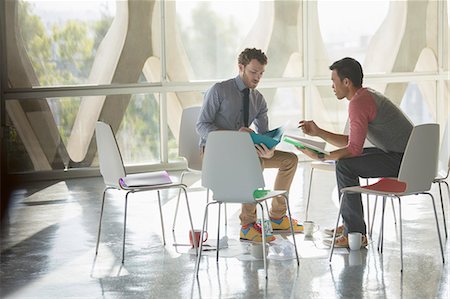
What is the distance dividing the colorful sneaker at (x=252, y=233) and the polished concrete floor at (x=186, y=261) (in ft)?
0.35

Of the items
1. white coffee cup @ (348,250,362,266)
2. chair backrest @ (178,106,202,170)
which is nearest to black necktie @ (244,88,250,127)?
chair backrest @ (178,106,202,170)

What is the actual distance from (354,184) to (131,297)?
1779 millimetres

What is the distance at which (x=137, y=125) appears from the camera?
1009cm

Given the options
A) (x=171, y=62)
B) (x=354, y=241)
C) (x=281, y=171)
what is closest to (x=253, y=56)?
(x=281, y=171)

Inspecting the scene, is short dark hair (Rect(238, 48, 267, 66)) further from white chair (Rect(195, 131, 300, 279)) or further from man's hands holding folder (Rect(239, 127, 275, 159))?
white chair (Rect(195, 131, 300, 279))

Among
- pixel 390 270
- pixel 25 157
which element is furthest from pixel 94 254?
pixel 25 157

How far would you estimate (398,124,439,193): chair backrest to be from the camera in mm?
5305

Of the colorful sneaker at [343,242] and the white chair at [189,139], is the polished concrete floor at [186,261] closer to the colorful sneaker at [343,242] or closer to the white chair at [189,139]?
the colorful sneaker at [343,242]

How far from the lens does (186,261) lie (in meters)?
5.71

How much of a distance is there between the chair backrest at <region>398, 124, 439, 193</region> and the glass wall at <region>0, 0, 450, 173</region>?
5062mm

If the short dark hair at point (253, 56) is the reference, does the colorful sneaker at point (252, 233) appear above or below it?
below

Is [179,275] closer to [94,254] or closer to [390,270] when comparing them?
[94,254]

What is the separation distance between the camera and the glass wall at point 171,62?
9727mm

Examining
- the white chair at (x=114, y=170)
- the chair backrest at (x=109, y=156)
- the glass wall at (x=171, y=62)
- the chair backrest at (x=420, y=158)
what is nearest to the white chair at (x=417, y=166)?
the chair backrest at (x=420, y=158)
